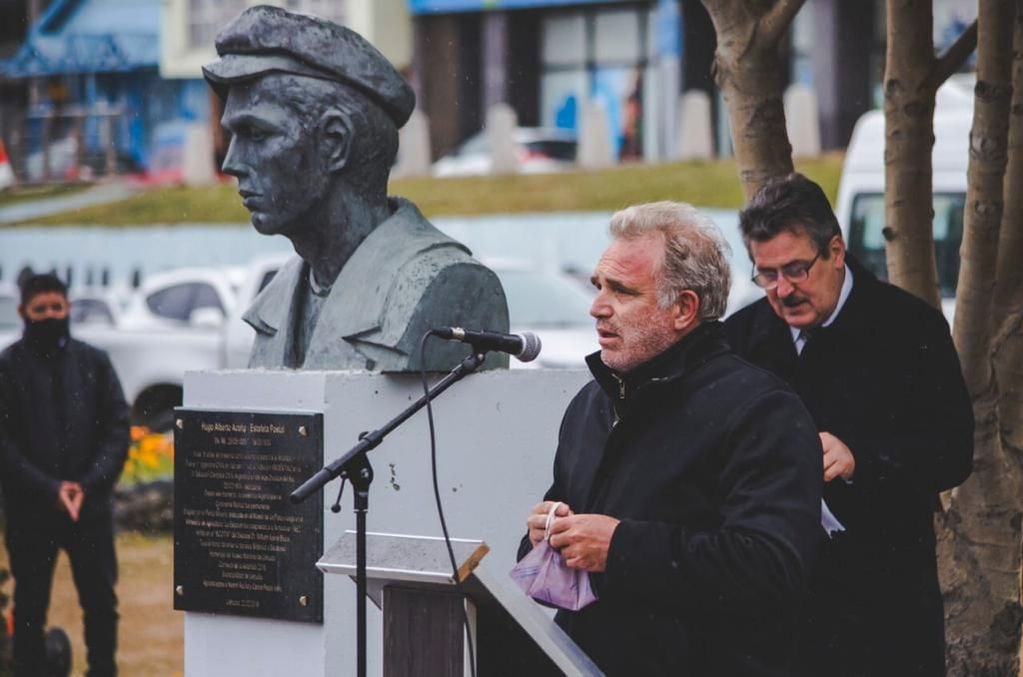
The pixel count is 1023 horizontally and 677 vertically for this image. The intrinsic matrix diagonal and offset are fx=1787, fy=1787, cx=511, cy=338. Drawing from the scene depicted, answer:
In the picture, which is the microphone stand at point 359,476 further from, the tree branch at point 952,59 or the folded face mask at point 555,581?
the tree branch at point 952,59

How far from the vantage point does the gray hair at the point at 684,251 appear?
11.6 ft

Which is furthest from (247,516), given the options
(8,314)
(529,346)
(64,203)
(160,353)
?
(64,203)

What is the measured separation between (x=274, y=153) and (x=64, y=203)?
26039 mm

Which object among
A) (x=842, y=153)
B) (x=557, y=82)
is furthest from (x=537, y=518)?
(x=557, y=82)

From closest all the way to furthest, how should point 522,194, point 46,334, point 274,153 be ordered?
point 274,153 → point 46,334 → point 522,194

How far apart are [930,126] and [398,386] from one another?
2.11 m

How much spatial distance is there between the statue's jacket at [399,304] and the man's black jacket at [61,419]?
315 centimetres

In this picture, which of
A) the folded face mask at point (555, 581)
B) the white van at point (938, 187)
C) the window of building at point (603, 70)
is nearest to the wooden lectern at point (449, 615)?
the folded face mask at point (555, 581)

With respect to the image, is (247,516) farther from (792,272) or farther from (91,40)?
(91,40)

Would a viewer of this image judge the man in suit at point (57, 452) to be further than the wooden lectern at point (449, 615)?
Yes

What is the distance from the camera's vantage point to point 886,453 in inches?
158

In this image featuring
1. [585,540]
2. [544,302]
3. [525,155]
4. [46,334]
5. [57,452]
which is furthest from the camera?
[525,155]

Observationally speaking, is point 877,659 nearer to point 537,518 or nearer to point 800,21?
point 537,518

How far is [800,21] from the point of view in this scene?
31.4 meters
